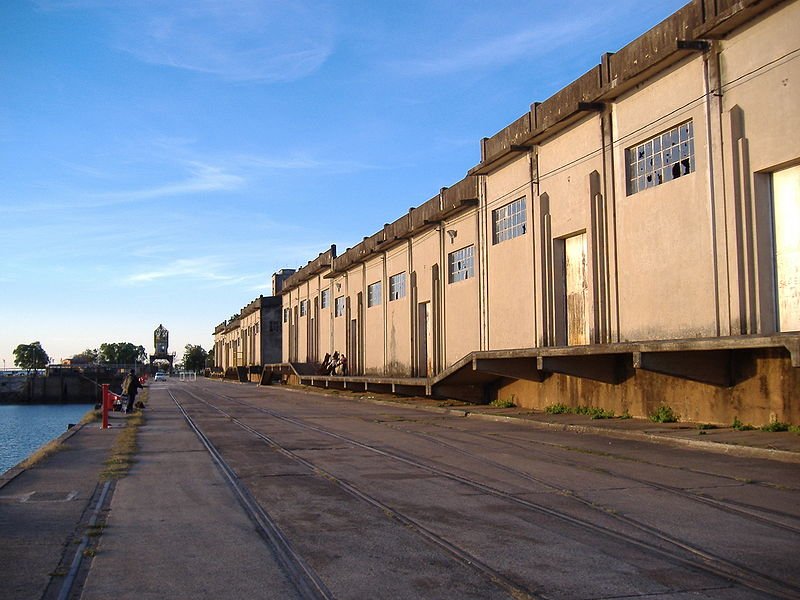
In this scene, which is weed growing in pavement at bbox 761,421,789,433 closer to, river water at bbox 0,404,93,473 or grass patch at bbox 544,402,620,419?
grass patch at bbox 544,402,620,419

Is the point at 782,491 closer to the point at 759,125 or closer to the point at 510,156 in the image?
the point at 759,125

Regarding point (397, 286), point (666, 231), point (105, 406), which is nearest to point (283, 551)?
point (666, 231)

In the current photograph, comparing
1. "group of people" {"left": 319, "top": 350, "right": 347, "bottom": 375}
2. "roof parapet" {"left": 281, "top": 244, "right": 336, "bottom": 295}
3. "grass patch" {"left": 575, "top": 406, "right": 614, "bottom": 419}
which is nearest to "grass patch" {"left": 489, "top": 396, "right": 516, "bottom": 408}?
"grass patch" {"left": 575, "top": 406, "right": 614, "bottom": 419}

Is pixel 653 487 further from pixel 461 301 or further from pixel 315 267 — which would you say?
pixel 315 267

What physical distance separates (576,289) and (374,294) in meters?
22.2

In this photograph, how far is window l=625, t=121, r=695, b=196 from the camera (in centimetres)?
1788

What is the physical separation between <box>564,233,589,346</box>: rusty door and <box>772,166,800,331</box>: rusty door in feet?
22.3

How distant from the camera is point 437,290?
33125mm

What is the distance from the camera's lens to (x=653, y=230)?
18.8 metres

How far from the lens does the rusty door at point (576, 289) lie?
2231cm

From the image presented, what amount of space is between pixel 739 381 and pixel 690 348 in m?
2.07

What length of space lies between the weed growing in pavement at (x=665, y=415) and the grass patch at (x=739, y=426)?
205 centimetres


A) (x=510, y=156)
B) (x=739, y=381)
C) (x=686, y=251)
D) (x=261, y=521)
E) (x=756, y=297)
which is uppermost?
(x=510, y=156)

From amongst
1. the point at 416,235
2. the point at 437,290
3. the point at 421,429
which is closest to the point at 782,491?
the point at 421,429
